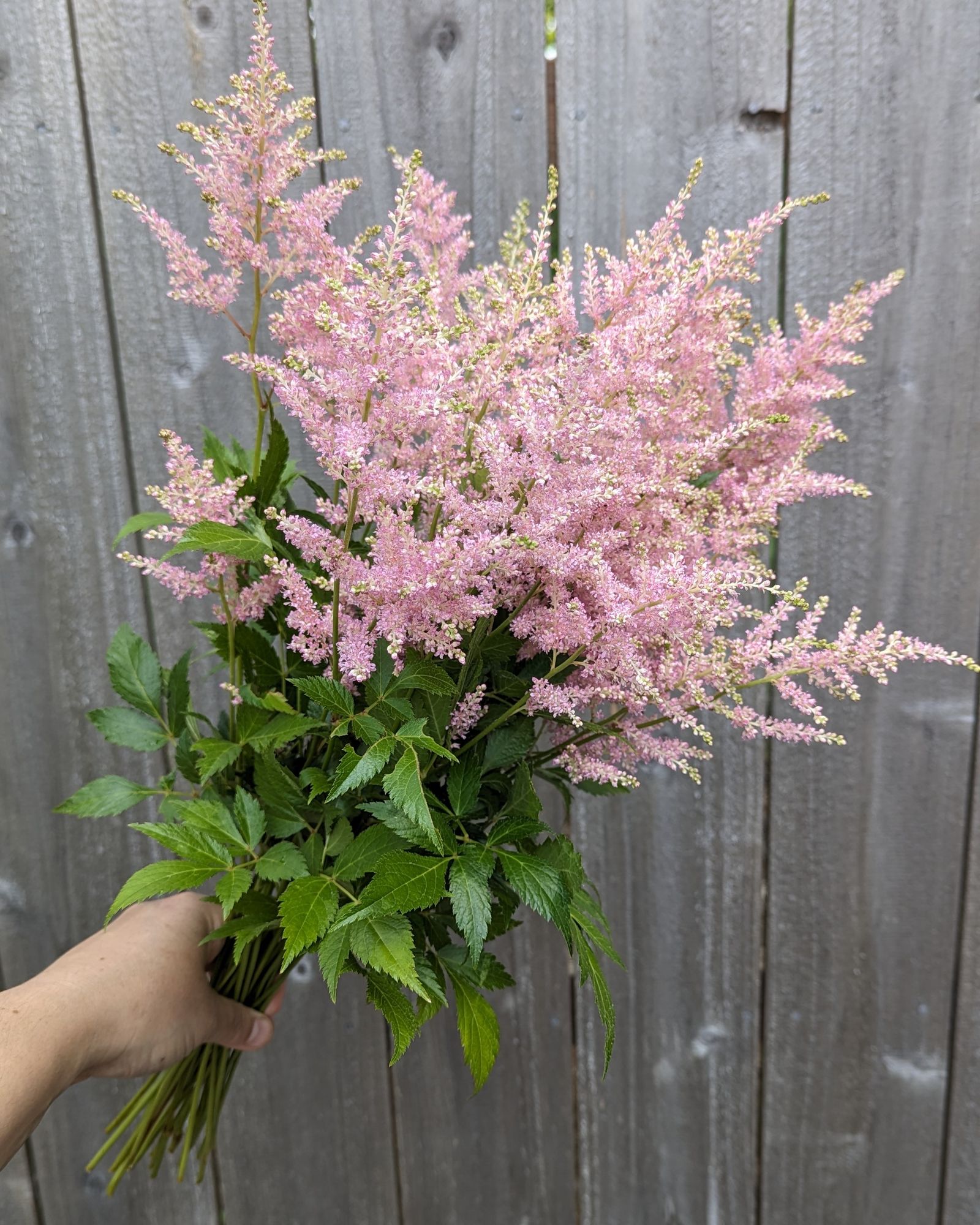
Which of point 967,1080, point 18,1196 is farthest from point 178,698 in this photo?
point 967,1080

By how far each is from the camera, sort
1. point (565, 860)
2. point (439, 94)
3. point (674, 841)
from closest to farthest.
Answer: point (565, 860), point (439, 94), point (674, 841)

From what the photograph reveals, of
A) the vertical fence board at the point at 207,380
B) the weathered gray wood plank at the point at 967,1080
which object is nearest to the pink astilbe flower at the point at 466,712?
the vertical fence board at the point at 207,380

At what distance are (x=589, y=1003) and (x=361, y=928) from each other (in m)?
0.70

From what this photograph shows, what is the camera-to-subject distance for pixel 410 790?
461 mm

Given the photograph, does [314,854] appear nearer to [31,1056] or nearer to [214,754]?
[214,754]

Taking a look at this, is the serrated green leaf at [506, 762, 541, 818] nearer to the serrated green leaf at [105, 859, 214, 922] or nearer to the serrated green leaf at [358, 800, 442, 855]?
the serrated green leaf at [358, 800, 442, 855]

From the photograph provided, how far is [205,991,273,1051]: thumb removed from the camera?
2.29 feet

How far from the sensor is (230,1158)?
1.12 m

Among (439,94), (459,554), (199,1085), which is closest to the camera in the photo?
(459,554)

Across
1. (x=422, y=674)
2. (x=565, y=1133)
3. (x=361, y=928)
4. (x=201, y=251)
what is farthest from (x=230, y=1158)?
(x=201, y=251)

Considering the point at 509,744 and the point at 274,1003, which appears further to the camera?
the point at 274,1003

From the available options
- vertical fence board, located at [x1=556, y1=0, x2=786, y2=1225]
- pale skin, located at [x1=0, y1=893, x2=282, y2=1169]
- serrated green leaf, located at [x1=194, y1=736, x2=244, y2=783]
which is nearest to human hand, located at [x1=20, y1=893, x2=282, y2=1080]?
pale skin, located at [x1=0, y1=893, x2=282, y2=1169]

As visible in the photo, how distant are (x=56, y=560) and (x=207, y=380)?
292 millimetres

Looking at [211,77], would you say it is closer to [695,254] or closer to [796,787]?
[695,254]
